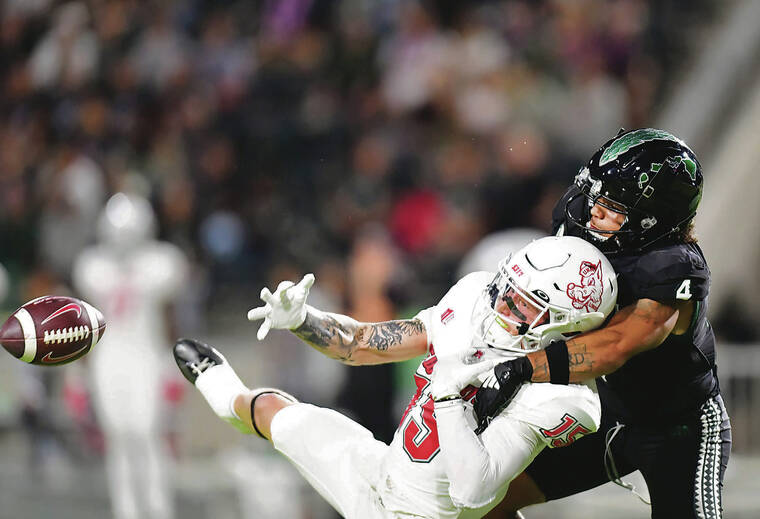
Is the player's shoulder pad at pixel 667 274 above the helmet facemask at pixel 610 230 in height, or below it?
below

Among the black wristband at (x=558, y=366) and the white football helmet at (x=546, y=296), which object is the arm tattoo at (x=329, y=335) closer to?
Result: the white football helmet at (x=546, y=296)

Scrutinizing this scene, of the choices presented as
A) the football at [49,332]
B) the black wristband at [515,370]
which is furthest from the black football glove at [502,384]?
the football at [49,332]

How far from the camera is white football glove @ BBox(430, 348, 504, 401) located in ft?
9.83

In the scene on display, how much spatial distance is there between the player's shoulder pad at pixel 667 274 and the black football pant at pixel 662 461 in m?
0.44

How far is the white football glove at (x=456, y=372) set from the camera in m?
3.00

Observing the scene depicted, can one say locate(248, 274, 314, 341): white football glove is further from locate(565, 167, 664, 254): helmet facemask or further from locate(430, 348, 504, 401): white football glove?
locate(565, 167, 664, 254): helmet facemask

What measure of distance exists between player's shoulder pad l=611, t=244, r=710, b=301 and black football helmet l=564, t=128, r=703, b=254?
6 centimetres

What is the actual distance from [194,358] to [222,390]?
0.16m

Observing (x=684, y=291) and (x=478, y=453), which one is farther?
(x=684, y=291)

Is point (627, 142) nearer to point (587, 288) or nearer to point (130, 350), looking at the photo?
point (587, 288)

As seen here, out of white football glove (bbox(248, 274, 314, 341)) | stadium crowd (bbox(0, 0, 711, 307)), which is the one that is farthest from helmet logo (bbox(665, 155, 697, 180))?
stadium crowd (bbox(0, 0, 711, 307))

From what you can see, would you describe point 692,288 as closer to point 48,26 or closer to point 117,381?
point 117,381

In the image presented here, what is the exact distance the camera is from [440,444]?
9.93ft

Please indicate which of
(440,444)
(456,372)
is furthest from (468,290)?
(440,444)
